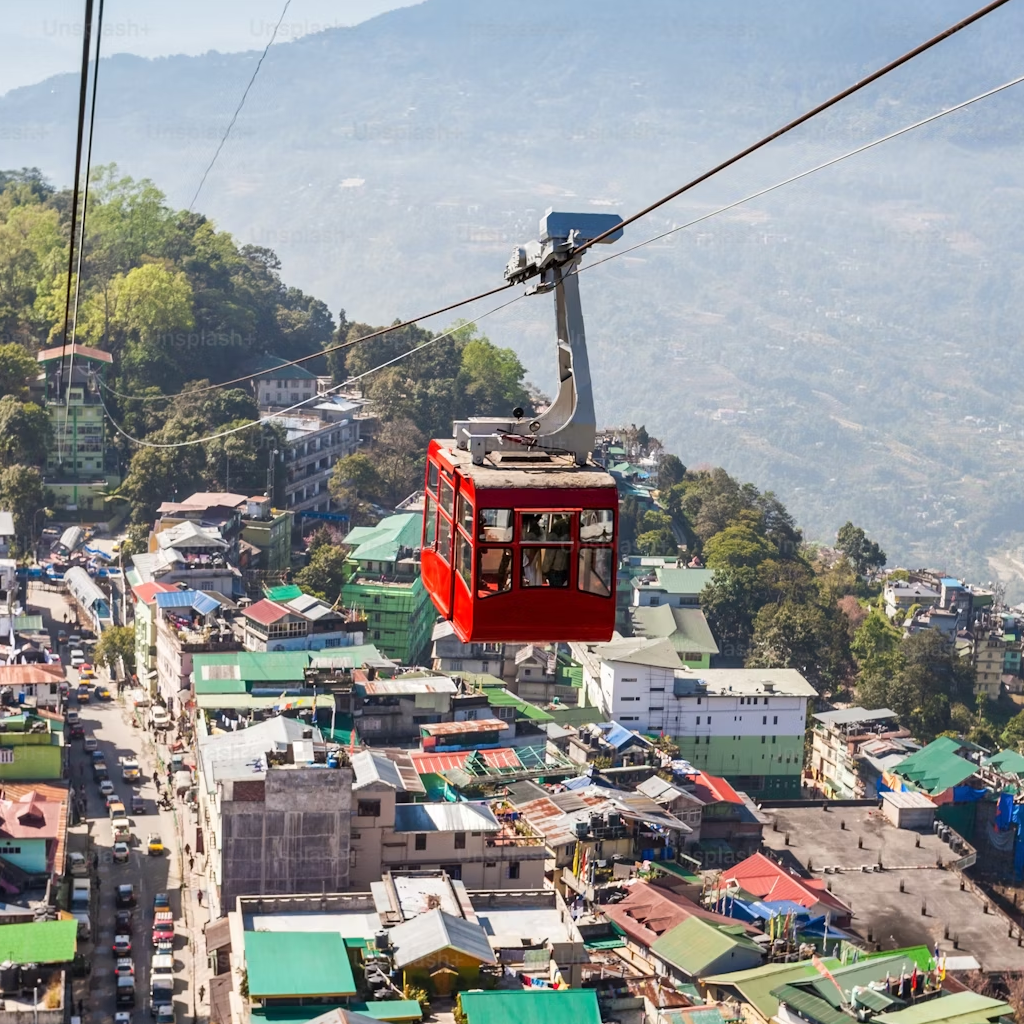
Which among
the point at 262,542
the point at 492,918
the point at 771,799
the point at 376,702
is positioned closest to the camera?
the point at 492,918

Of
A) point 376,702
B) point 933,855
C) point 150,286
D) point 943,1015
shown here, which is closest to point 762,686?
point 933,855

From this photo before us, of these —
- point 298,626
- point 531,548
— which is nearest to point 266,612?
point 298,626

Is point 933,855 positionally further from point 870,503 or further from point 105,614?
point 870,503

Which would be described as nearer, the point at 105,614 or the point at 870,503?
the point at 105,614

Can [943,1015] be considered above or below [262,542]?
below

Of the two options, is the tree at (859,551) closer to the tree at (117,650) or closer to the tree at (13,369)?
the tree at (13,369)

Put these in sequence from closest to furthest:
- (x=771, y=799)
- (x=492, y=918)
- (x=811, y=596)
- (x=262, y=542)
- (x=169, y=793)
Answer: (x=492, y=918) → (x=169, y=793) → (x=771, y=799) → (x=262, y=542) → (x=811, y=596)

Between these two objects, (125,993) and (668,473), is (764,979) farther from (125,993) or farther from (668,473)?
(668,473)
